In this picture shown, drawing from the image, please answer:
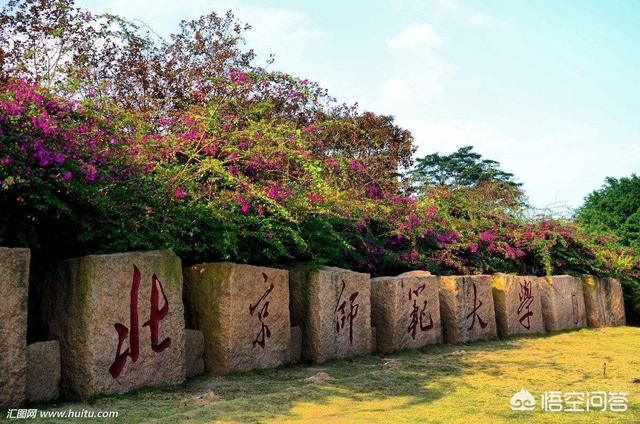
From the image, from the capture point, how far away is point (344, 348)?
21.6ft

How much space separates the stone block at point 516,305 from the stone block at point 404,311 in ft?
5.94

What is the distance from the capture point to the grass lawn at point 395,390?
3910 millimetres

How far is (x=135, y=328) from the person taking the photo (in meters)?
4.70

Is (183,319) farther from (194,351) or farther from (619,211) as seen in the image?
(619,211)

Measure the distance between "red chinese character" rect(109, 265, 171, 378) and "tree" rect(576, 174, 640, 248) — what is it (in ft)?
55.7

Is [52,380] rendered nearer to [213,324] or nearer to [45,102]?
[213,324]

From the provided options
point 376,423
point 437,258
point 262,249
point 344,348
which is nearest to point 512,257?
point 437,258

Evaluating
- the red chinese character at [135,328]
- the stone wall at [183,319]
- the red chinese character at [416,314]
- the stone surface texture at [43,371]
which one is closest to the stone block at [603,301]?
the stone wall at [183,319]

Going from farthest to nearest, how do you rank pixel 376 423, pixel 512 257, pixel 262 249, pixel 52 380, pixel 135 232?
pixel 512 257
pixel 262 249
pixel 135 232
pixel 52 380
pixel 376 423

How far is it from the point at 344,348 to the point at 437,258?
3729mm

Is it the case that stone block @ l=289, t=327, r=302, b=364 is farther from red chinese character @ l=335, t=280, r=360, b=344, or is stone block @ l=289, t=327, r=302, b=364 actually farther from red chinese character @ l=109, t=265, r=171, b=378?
red chinese character @ l=109, t=265, r=171, b=378

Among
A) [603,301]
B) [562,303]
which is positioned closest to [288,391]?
[562,303]

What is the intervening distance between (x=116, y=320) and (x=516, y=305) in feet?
21.7

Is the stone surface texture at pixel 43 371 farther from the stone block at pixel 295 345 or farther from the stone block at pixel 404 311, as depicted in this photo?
the stone block at pixel 404 311
